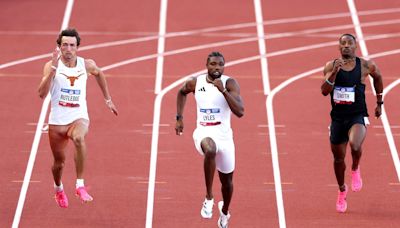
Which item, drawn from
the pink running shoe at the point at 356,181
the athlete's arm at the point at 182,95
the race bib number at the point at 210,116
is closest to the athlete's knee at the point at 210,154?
the race bib number at the point at 210,116

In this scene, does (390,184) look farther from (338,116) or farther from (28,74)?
(28,74)

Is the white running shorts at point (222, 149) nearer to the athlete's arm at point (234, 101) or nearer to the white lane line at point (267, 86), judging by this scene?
the athlete's arm at point (234, 101)

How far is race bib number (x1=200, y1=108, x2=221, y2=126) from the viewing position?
576 inches

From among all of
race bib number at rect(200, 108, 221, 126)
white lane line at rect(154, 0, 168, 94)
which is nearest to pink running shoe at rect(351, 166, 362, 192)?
race bib number at rect(200, 108, 221, 126)

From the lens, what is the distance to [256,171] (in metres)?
17.7

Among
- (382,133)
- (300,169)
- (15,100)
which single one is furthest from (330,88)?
(15,100)

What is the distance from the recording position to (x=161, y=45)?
23172mm

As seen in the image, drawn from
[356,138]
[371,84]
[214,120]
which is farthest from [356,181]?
[371,84]

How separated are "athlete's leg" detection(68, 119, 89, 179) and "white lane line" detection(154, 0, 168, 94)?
569 centimetres

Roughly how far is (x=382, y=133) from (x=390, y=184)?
216 centimetres

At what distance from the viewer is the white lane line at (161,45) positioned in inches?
843

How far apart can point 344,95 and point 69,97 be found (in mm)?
3109

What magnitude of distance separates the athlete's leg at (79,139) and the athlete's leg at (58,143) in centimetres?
12

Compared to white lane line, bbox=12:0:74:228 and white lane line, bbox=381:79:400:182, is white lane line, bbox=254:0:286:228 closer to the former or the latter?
white lane line, bbox=381:79:400:182
